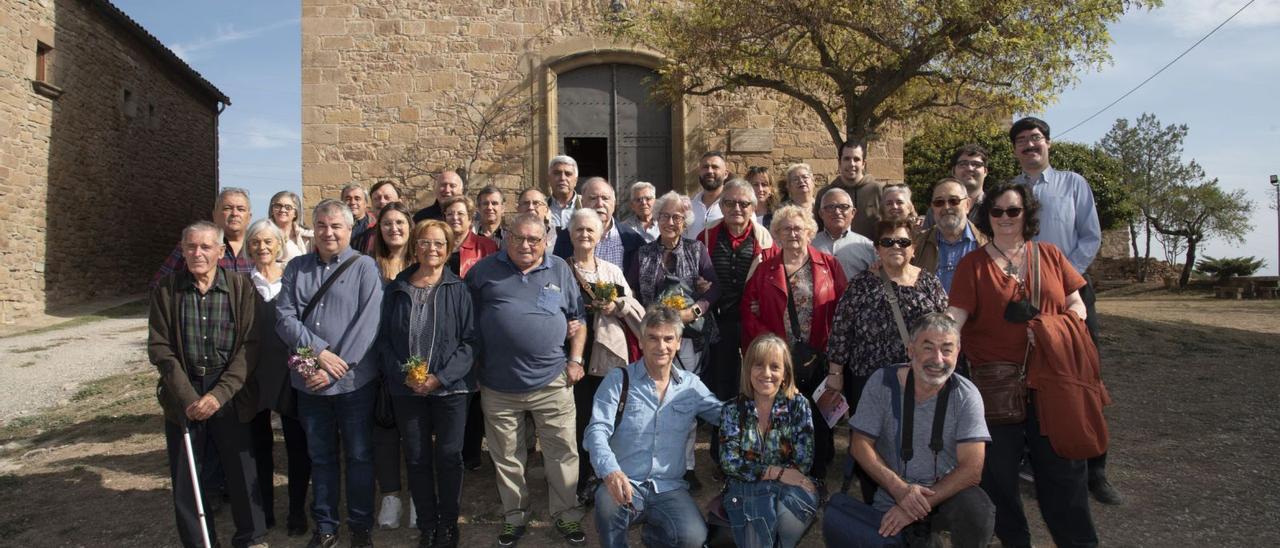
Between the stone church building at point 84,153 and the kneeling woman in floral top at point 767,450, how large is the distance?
1374cm

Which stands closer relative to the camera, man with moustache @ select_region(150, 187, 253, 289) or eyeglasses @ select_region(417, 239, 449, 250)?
eyeglasses @ select_region(417, 239, 449, 250)

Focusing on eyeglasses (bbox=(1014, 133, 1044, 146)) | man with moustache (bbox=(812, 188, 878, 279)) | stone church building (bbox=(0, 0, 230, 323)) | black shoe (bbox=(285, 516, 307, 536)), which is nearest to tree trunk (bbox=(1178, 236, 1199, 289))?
eyeglasses (bbox=(1014, 133, 1044, 146))

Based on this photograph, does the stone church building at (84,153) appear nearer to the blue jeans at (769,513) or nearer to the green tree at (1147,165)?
the blue jeans at (769,513)

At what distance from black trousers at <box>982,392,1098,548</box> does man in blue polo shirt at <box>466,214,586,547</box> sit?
6.27ft

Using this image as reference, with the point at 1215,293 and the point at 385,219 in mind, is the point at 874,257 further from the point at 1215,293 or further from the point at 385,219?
the point at 1215,293

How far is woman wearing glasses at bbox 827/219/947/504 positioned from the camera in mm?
3469

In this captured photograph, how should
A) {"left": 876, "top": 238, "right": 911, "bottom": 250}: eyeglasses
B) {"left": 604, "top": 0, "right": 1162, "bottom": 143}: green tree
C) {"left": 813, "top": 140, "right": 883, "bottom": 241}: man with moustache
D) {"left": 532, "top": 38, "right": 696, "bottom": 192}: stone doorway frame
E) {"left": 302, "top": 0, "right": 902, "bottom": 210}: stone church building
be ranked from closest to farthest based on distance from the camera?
{"left": 876, "top": 238, "right": 911, "bottom": 250}: eyeglasses, {"left": 813, "top": 140, "right": 883, "bottom": 241}: man with moustache, {"left": 604, "top": 0, "right": 1162, "bottom": 143}: green tree, {"left": 302, "top": 0, "right": 902, "bottom": 210}: stone church building, {"left": 532, "top": 38, "right": 696, "bottom": 192}: stone doorway frame

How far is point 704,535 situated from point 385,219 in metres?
2.20

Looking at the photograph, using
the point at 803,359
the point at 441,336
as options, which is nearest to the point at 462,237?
the point at 441,336

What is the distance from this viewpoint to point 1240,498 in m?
4.06

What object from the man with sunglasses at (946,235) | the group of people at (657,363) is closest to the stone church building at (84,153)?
the group of people at (657,363)

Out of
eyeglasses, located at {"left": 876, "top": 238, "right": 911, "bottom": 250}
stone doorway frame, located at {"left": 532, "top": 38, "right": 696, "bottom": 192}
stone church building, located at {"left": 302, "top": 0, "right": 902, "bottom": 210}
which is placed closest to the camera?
eyeglasses, located at {"left": 876, "top": 238, "right": 911, "bottom": 250}

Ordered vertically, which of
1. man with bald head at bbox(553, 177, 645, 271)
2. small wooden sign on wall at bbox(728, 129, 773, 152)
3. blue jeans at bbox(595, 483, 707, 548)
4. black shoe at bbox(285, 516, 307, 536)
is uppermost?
small wooden sign on wall at bbox(728, 129, 773, 152)

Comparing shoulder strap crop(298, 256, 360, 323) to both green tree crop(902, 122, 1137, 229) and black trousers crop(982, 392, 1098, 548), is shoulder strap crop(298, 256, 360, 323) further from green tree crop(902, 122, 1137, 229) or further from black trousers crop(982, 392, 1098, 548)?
green tree crop(902, 122, 1137, 229)
